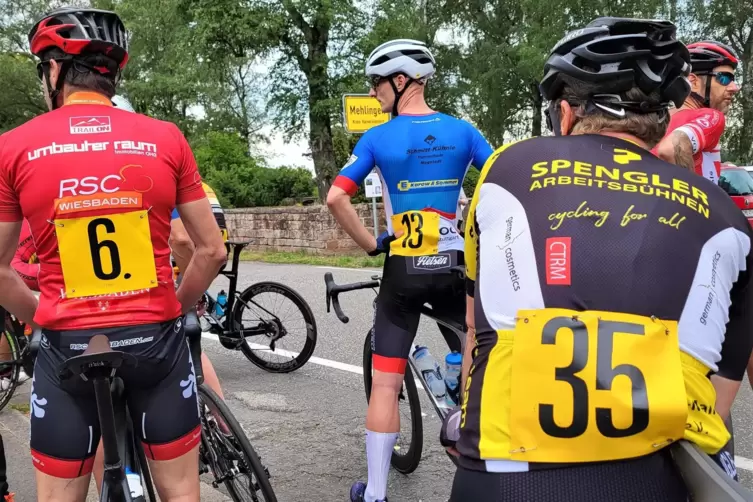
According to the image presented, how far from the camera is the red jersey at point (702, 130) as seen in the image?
290 cm

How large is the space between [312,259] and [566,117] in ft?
48.8

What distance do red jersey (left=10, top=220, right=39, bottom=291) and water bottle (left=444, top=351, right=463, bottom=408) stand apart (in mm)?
2397

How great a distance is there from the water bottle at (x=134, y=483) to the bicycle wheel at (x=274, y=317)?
3669mm

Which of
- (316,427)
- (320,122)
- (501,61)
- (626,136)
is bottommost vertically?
(316,427)

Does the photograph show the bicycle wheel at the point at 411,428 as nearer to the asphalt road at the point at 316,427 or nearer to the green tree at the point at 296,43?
the asphalt road at the point at 316,427

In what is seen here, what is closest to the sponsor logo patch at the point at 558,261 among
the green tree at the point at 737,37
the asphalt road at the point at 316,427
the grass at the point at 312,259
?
the asphalt road at the point at 316,427

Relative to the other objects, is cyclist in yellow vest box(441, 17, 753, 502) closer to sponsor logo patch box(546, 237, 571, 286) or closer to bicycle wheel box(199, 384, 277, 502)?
sponsor logo patch box(546, 237, 571, 286)

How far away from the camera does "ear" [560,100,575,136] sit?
1633 mm

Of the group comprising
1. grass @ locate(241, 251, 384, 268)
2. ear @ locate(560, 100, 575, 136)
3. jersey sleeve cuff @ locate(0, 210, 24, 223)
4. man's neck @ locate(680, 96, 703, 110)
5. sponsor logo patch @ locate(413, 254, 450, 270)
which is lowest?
grass @ locate(241, 251, 384, 268)

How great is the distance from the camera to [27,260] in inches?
163

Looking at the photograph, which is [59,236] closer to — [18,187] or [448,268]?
[18,187]

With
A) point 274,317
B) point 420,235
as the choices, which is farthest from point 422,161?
point 274,317

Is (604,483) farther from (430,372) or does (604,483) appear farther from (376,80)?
(376,80)

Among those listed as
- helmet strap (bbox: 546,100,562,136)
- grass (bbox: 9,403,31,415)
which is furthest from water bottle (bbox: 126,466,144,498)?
grass (bbox: 9,403,31,415)
